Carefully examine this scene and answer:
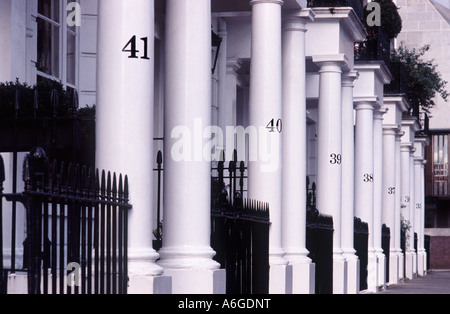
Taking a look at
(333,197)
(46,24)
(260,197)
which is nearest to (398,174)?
(333,197)

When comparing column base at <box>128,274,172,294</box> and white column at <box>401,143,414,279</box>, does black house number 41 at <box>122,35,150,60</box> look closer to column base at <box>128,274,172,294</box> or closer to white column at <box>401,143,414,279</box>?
column base at <box>128,274,172,294</box>

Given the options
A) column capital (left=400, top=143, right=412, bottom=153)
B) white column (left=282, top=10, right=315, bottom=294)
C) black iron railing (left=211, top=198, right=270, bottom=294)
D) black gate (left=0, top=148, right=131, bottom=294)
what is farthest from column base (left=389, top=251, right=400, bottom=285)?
black gate (left=0, top=148, right=131, bottom=294)

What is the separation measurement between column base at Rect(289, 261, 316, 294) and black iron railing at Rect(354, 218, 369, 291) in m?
6.27

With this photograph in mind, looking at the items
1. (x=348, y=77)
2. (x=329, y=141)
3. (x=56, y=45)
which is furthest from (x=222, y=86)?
(x=56, y=45)

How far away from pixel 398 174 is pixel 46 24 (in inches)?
865

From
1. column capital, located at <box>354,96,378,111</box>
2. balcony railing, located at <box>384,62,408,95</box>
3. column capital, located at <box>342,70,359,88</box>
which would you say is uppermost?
balcony railing, located at <box>384,62,408,95</box>

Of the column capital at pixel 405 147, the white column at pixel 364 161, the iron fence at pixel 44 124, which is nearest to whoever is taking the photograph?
the iron fence at pixel 44 124

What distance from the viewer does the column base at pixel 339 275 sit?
19.6 metres

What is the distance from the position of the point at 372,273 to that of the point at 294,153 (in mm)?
10048

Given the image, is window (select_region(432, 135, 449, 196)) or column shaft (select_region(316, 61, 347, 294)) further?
window (select_region(432, 135, 449, 196))

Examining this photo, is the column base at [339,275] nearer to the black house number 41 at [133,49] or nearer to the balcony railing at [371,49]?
the balcony railing at [371,49]

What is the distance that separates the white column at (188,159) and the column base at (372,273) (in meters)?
14.5

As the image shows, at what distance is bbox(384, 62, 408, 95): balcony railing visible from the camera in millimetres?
30328

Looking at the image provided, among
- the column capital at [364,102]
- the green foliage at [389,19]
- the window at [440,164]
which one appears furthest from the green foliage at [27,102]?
the window at [440,164]
